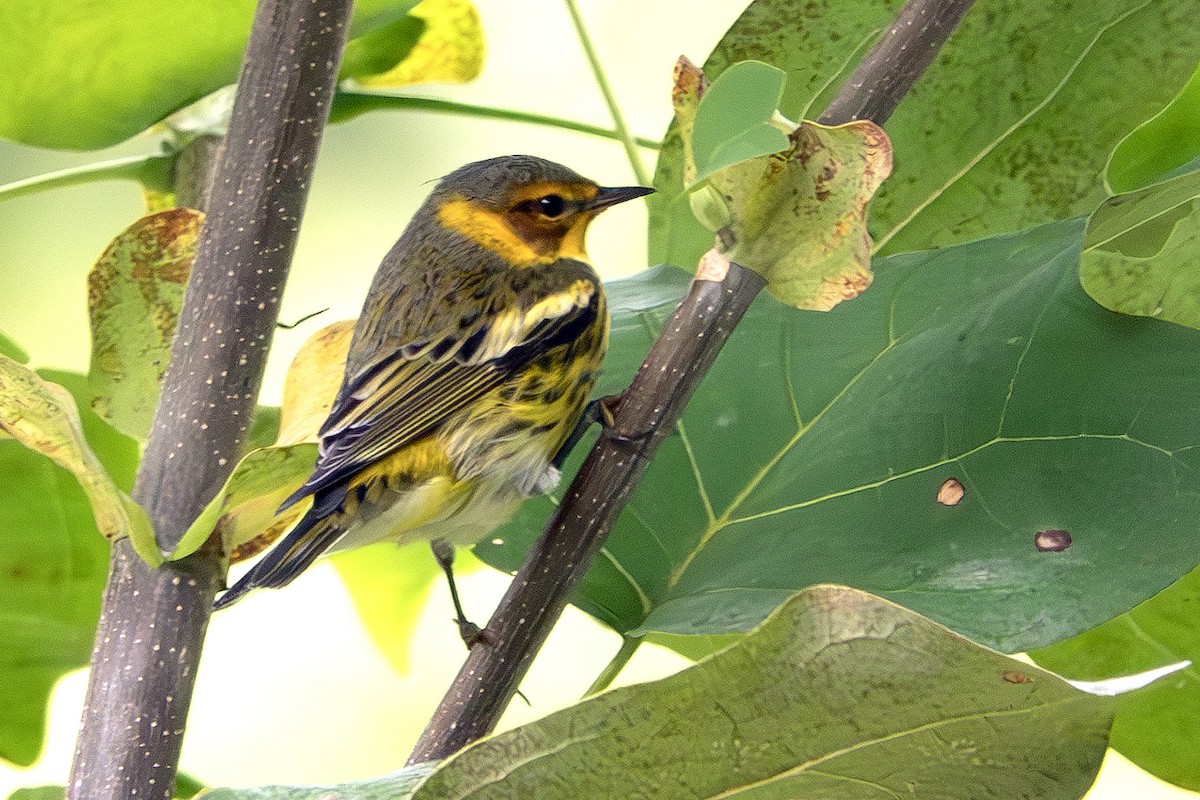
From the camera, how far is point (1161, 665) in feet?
1.87

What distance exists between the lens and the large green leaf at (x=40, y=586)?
2.06ft

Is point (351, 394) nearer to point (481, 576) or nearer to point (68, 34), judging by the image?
point (68, 34)

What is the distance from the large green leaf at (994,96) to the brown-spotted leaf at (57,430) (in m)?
0.29

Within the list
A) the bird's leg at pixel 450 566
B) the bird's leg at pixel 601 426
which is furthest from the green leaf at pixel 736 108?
the bird's leg at pixel 450 566

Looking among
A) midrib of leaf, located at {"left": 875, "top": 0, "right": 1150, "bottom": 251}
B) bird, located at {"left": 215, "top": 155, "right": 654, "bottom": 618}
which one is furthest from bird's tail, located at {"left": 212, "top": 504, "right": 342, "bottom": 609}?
midrib of leaf, located at {"left": 875, "top": 0, "right": 1150, "bottom": 251}

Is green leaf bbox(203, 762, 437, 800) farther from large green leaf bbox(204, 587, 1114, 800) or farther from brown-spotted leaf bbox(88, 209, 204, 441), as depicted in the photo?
brown-spotted leaf bbox(88, 209, 204, 441)

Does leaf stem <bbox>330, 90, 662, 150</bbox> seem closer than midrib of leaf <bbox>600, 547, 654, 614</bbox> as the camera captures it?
No

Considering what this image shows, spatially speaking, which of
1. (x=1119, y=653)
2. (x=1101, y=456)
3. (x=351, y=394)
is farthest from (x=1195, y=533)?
(x=351, y=394)

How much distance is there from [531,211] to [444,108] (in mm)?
286

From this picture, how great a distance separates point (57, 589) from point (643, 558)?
1.00 ft

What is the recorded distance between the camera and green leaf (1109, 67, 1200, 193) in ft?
1.72

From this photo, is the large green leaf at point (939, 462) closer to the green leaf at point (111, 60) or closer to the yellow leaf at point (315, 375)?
the yellow leaf at point (315, 375)

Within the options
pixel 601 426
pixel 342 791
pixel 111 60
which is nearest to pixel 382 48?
pixel 111 60

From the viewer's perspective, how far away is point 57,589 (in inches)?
25.0
